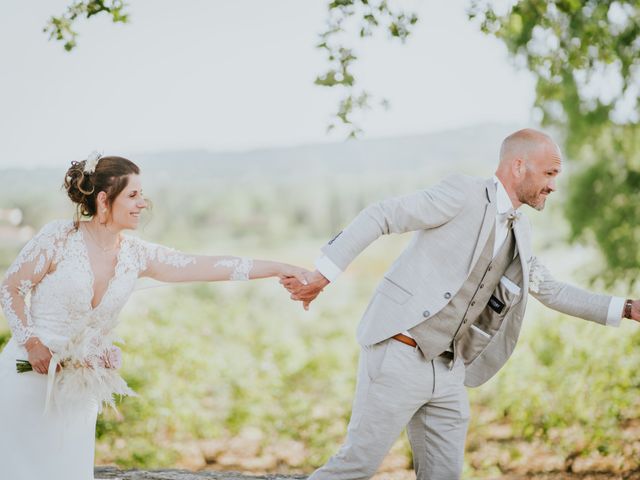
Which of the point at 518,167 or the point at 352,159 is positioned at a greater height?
the point at 352,159

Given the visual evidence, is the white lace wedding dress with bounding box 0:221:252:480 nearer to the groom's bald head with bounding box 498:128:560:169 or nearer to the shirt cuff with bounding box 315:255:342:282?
the shirt cuff with bounding box 315:255:342:282

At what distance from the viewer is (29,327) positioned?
2.98 metres

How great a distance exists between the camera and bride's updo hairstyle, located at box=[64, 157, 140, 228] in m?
3.09

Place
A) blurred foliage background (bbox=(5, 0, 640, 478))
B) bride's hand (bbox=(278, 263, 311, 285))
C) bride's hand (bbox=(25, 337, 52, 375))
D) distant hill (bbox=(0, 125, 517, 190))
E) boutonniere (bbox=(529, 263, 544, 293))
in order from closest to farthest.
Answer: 1. bride's hand (bbox=(25, 337, 52, 375))
2. bride's hand (bbox=(278, 263, 311, 285))
3. boutonniere (bbox=(529, 263, 544, 293))
4. blurred foliage background (bbox=(5, 0, 640, 478))
5. distant hill (bbox=(0, 125, 517, 190))

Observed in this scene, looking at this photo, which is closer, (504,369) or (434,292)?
(434,292)

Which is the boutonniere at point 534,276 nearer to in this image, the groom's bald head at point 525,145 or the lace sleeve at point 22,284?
the groom's bald head at point 525,145

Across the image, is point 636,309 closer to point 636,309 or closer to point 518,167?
point 636,309

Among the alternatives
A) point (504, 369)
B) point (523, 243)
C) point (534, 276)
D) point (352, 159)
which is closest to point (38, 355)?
point (523, 243)

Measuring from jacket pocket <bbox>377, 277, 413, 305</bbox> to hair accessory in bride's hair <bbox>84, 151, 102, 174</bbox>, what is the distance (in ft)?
4.07

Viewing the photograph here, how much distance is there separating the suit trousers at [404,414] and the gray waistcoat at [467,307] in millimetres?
70

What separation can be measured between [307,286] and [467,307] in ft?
2.13

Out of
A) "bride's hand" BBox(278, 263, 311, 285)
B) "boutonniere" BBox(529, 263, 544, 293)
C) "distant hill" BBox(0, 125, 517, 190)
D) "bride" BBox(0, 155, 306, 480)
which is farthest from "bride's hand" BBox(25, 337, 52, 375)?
"distant hill" BBox(0, 125, 517, 190)

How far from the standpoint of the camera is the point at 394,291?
3.05 metres

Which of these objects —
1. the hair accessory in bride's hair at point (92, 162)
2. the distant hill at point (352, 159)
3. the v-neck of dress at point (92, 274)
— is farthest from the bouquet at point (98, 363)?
the distant hill at point (352, 159)
